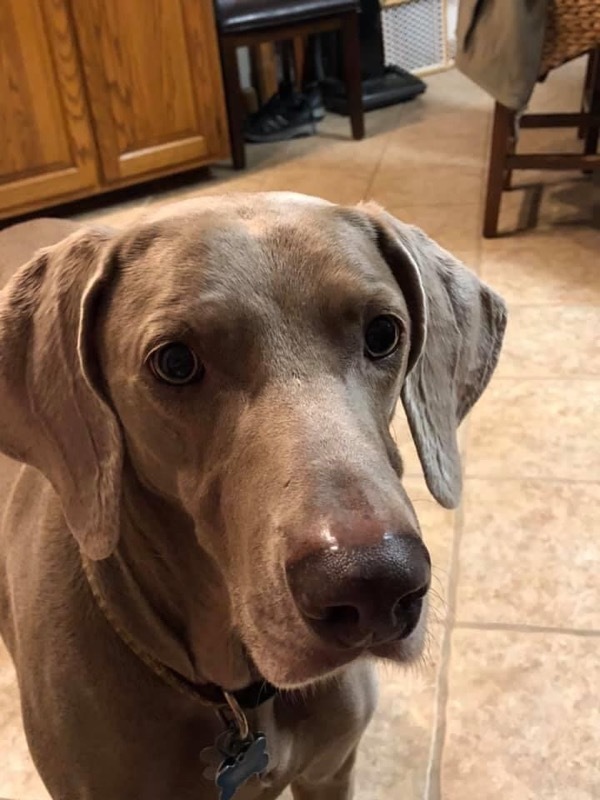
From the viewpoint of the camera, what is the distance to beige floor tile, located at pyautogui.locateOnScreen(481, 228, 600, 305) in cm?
271

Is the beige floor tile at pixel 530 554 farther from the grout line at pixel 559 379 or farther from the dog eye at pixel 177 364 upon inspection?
the dog eye at pixel 177 364

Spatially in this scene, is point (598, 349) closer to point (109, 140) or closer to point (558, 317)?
point (558, 317)

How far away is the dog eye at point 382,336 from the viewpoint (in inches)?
40.0

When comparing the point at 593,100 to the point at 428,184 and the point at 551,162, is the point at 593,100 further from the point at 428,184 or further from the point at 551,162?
the point at 428,184

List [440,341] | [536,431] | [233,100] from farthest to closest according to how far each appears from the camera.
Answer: [233,100], [536,431], [440,341]

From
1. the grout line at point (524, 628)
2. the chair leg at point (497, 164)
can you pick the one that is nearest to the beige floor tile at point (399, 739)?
the grout line at point (524, 628)

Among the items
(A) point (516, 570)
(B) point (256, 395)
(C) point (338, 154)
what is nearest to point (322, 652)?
(B) point (256, 395)

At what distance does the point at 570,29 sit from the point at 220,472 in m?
2.07

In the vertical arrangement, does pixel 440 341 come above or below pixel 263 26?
above

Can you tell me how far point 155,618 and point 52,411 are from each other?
0.25m

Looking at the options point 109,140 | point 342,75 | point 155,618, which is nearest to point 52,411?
point 155,618

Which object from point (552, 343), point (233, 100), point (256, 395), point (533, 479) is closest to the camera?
point (256, 395)

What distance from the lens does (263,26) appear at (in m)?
3.49

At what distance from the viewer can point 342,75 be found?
4238 millimetres
